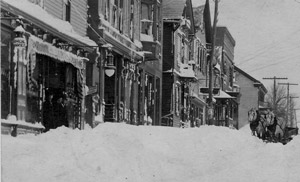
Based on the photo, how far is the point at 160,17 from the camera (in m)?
36.6

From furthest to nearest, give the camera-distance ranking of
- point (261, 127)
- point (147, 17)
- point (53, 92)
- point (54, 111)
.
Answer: point (147, 17) → point (261, 127) → point (54, 111) → point (53, 92)

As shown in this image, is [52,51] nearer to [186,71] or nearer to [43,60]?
[43,60]

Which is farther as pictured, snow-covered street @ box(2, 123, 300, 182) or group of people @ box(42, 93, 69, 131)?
group of people @ box(42, 93, 69, 131)

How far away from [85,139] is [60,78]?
8996 mm

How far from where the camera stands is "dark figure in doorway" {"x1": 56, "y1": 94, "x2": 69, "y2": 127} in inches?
806

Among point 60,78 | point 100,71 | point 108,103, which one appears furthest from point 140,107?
point 60,78

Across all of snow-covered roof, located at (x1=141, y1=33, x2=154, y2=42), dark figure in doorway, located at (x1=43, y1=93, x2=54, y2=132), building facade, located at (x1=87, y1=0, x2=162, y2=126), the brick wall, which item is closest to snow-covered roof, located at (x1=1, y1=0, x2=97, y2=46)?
→ dark figure in doorway, located at (x1=43, y1=93, x2=54, y2=132)

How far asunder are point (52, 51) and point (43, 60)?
680 mm

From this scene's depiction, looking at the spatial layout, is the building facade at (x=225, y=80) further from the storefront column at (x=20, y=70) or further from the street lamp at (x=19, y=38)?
the street lamp at (x=19, y=38)

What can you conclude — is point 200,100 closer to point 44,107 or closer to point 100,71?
point 100,71

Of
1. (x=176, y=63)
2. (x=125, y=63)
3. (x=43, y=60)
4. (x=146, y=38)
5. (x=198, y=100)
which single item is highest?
(x=146, y=38)

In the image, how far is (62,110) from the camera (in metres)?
20.9

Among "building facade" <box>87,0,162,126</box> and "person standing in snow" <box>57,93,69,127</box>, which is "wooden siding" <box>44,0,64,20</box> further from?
"person standing in snow" <box>57,93,69,127</box>

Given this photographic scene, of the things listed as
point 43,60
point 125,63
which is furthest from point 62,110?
point 125,63
